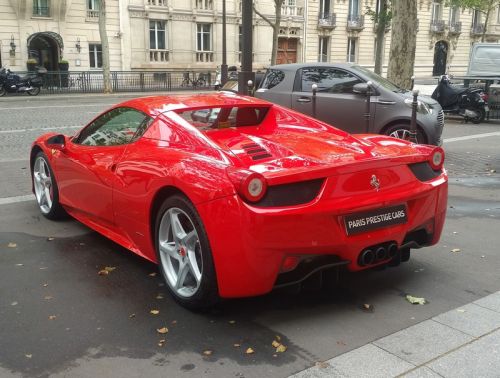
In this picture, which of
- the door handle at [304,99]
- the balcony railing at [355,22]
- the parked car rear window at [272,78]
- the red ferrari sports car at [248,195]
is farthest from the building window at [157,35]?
the red ferrari sports car at [248,195]

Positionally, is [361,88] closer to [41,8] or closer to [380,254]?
[380,254]

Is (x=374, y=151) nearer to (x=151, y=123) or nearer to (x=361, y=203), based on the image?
(x=361, y=203)

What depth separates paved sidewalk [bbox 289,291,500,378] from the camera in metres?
2.86

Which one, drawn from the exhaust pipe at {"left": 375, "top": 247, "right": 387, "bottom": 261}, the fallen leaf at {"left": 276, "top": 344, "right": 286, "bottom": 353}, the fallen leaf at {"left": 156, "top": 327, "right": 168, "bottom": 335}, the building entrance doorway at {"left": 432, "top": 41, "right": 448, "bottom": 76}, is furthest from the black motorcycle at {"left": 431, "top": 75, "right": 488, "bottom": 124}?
the building entrance doorway at {"left": 432, "top": 41, "right": 448, "bottom": 76}

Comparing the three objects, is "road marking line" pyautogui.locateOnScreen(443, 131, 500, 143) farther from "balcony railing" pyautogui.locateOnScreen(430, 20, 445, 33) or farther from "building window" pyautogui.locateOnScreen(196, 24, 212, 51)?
"balcony railing" pyautogui.locateOnScreen(430, 20, 445, 33)

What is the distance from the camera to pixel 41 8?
33219mm

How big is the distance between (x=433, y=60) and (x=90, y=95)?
3650 centimetres

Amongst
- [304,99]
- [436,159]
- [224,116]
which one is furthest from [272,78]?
[436,159]

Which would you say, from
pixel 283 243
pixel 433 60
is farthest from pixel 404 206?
pixel 433 60

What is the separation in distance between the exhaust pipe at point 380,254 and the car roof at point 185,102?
1.83m

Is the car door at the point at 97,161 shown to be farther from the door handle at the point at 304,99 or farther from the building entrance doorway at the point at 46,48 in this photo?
the building entrance doorway at the point at 46,48

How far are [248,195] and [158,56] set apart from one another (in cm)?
3631

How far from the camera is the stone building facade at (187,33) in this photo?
33250mm

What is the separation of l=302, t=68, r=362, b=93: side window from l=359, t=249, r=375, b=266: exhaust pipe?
22.6 feet
